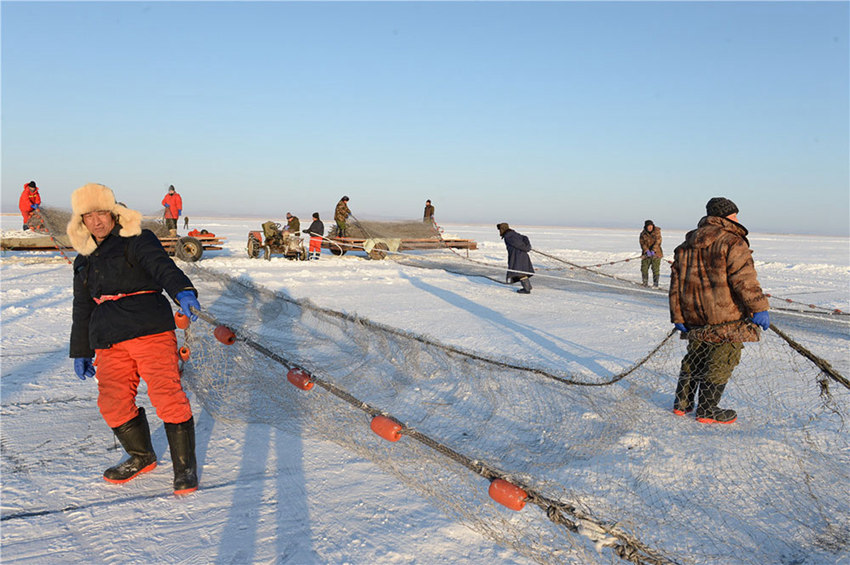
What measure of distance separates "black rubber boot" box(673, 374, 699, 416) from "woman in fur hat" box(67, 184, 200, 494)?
3.53m

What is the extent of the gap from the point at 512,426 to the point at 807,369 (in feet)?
11.2

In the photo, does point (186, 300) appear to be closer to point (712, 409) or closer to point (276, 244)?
point (712, 409)

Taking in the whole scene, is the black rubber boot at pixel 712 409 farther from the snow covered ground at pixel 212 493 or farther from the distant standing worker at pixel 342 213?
the distant standing worker at pixel 342 213

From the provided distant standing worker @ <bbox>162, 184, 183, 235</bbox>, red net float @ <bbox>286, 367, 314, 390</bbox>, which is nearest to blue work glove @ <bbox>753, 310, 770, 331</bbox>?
red net float @ <bbox>286, 367, 314, 390</bbox>

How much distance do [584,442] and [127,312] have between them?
9.52 ft

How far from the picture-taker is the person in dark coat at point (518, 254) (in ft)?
33.6

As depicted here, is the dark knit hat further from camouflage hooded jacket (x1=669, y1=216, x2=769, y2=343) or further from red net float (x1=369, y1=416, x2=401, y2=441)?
red net float (x1=369, y1=416, x2=401, y2=441)

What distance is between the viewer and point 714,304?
12.1 feet

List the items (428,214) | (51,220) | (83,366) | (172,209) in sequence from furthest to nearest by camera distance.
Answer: (428,214), (172,209), (51,220), (83,366)

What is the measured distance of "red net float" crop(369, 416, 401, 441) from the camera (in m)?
2.43

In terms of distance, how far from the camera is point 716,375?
3.75m

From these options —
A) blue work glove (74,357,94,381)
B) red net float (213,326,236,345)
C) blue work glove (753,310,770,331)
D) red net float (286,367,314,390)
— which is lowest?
red net float (286,367,314,390)

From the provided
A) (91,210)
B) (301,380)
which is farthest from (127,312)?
(301,380)

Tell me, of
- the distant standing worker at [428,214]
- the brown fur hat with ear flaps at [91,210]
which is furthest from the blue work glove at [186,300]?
the distant standing worker at [428,214]
